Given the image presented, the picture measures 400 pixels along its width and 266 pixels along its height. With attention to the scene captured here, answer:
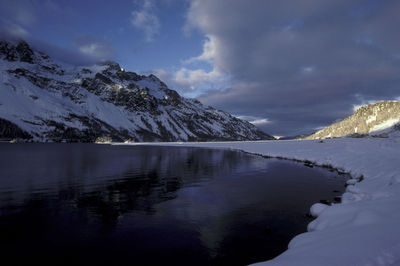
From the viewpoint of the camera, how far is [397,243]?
7.03 m

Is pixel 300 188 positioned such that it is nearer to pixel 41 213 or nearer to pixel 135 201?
pixel 135 201

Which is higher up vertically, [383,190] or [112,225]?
[383,190]

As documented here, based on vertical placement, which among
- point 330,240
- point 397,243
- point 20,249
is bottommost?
point 20,249

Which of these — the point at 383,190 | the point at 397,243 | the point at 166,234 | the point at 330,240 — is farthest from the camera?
the point at 383,190

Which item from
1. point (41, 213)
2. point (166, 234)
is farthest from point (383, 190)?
point (41, 213)

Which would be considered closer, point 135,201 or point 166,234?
point 166,234

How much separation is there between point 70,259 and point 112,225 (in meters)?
3.61

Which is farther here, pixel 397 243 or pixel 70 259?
pixel 70 259

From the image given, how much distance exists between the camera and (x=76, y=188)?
22875 millimetres

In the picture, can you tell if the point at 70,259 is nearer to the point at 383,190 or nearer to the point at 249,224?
the point at 249,224

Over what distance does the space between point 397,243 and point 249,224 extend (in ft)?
25.6

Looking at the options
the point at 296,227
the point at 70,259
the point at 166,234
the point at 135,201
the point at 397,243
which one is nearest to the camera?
the point at 397,243

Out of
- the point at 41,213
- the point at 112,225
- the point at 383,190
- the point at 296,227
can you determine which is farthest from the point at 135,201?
the point at 383,190

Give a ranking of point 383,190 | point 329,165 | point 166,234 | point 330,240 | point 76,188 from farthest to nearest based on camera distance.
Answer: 1. point 329,165
2. point 76,188
3. point 383,190
4. point 166,234
5. point 330,240
